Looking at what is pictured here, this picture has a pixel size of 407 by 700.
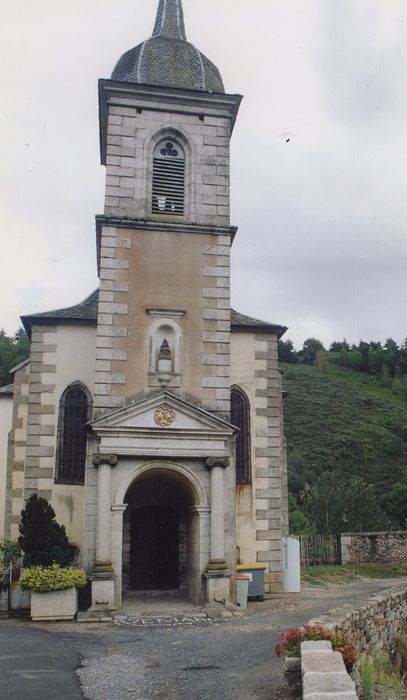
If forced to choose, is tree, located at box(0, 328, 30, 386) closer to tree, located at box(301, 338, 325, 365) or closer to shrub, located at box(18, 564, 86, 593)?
shrub, located at box(18, 564, 86, 593)

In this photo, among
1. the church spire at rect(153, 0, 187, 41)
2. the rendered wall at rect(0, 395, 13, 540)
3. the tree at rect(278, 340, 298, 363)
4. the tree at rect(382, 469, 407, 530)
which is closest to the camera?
the rendered wall at rect(0, 395, 13, 540)

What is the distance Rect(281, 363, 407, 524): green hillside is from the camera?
5562 cm

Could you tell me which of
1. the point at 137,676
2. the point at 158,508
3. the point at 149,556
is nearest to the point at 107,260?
the point at 158,508

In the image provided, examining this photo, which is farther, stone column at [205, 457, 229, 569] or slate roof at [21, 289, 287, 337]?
slate roof at [21, 289, 287, 337]

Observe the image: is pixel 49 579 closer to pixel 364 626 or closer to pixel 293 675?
pixel 364 626

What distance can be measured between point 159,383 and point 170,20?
1253cm

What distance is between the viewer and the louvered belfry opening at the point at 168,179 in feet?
60.3

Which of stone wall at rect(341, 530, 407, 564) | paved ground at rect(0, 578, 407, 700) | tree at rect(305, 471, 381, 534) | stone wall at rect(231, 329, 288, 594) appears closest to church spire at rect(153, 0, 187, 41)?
stone wall at rect(231, 329, 288, 594)

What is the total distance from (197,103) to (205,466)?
10.1 m

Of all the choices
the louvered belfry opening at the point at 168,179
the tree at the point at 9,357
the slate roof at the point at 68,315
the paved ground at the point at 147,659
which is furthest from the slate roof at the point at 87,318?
the tree at the point at 9,357

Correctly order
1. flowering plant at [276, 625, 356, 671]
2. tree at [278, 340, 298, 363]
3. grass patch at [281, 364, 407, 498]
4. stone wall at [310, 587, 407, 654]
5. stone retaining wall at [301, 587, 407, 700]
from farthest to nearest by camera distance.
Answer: tree at [278, 340, 298, 363]
grass patch at [281, 364, 407, 498]
stone wall at [310, 587, 407, 654]
flowering plant at [276, 625, 356, 671]
stone retaining wall at [301, 587, 407, 700]

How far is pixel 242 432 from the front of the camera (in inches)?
770

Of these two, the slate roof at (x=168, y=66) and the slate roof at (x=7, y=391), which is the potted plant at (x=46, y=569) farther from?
the slate roof at (x=168, y=66)

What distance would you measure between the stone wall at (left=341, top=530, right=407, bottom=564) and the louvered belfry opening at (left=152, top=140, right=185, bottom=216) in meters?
16.0
